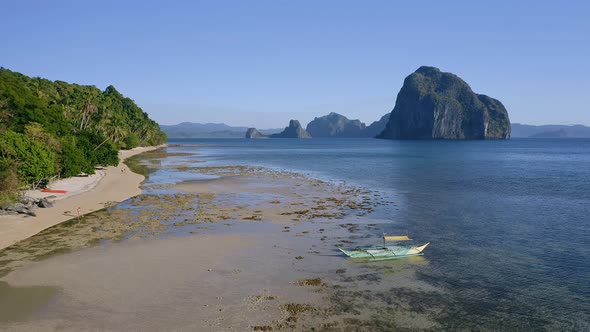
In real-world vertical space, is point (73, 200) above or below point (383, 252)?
above

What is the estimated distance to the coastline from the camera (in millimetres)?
33938

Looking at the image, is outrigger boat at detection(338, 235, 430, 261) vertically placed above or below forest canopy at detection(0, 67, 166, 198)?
below

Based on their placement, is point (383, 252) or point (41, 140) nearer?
point (383, 252)

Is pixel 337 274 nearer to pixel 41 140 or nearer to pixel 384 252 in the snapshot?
pixel 384 252

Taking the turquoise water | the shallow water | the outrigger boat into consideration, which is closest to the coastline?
the shallow water

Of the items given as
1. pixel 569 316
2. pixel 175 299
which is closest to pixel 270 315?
pixel 175 299

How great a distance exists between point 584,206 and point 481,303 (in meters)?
38.6

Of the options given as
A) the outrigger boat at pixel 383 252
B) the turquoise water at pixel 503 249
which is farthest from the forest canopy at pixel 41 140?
the turquoise water at pixel 503 249

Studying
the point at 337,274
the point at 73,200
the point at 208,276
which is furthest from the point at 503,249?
the point at 73,200

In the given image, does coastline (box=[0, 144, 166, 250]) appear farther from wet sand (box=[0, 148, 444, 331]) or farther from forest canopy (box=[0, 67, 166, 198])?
forest canopy (box=[0, 67, 166, 198])

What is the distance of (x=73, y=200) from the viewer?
47938mm

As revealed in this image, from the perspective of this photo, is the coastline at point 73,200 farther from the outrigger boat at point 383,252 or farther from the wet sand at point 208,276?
the outrigger boat at point 383,252

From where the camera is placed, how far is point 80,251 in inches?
1160

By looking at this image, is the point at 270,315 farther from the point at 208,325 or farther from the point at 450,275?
the point at 450,275
